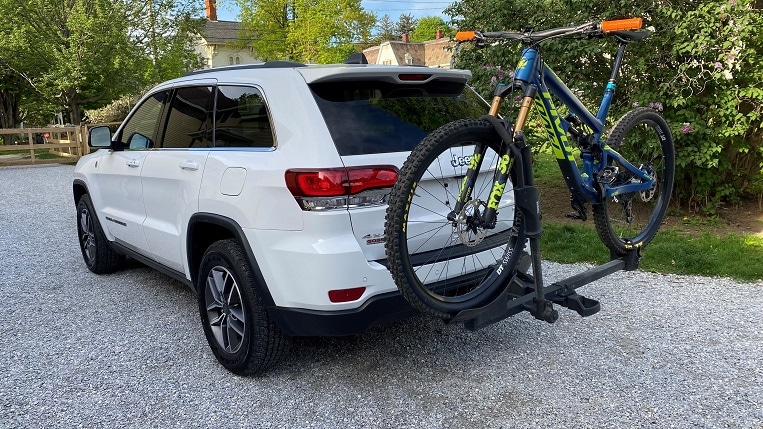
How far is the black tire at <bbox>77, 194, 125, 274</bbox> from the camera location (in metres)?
5.42

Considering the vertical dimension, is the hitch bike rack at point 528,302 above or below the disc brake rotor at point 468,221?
below

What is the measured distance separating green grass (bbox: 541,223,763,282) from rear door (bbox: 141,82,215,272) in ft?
11.7

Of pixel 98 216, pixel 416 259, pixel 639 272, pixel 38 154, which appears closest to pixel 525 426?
pixel 416 259

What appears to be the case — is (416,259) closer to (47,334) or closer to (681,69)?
(47,334)

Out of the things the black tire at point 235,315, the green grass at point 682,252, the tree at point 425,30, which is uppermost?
the tree at point 425,30

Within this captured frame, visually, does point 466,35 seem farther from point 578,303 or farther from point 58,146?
point 58,146

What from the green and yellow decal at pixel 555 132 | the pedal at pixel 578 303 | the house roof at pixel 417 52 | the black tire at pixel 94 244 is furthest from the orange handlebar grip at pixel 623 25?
the house roof at pixel 417 52

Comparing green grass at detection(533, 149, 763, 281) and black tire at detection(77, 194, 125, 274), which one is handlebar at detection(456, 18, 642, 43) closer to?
green grass at detection(533, 149, 763, 281)

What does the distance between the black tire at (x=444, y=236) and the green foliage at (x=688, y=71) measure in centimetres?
405

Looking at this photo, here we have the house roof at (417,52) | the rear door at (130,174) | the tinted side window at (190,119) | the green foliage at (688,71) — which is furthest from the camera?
the house roof at (417,52)

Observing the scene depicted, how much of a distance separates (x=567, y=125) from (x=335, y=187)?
1.51 m

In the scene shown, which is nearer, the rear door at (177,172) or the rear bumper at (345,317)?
the rear bumper at (345,317)

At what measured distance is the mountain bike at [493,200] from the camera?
2.73m

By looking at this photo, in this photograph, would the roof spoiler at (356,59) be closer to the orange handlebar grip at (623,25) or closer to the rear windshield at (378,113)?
the rear windshield at (378,113)
